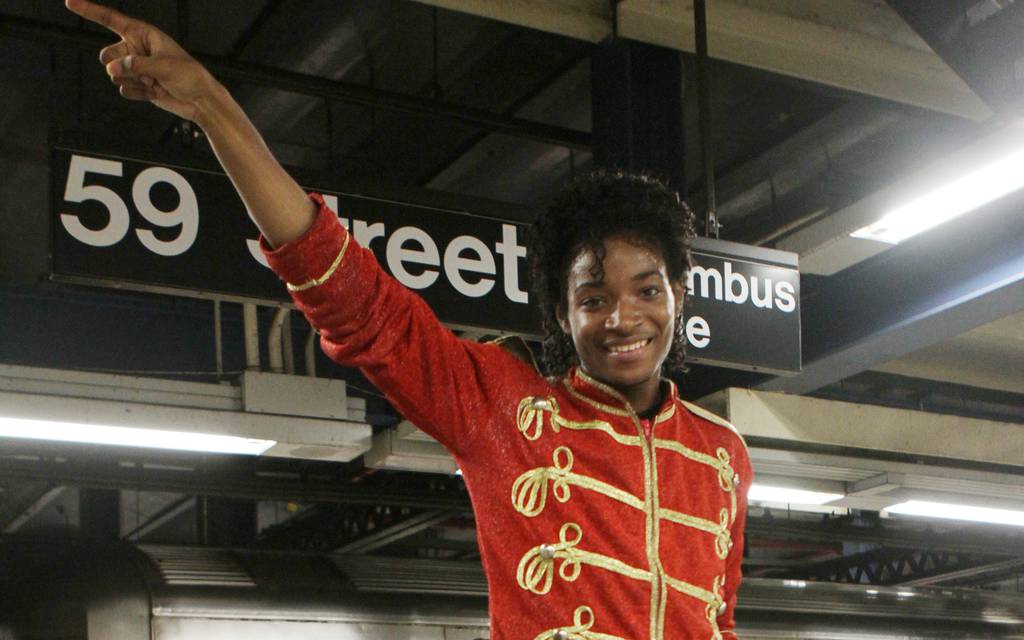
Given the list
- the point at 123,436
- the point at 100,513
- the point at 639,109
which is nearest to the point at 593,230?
the point at 639,109

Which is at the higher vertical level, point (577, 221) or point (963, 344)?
point (963, 344)

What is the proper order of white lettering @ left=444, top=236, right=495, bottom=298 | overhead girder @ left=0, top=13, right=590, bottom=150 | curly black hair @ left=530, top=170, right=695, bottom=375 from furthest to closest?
overhead girder @ left=0, top=13, right=590, bottom=150 < white lettering @ left=444, top=236, right=495, bottom=298 < curly black hair @ left=530, top=170, right=695, bottom=375

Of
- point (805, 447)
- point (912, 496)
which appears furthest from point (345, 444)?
point (912, 496)

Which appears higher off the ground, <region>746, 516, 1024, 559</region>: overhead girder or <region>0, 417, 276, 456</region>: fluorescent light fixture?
<region>0, 417, 276, 456</region>: fluorescent light fixture

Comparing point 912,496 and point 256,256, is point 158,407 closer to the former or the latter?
point 256,256

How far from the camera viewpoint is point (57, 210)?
13.1ft

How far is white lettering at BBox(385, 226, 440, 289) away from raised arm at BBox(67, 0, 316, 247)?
2.47 metres

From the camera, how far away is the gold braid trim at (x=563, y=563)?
2111mm

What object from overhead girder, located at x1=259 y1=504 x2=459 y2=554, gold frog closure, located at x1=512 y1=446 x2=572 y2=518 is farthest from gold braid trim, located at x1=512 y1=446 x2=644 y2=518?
overhead girder, located at x1=259 y1=504 x2=459 y2=554

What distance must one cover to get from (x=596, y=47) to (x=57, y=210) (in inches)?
100

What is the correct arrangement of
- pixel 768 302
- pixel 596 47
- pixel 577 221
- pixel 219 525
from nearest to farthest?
1. pixel 577 221
2. pixel 768 302
3. pixel 596 47
4. pixel 219 525

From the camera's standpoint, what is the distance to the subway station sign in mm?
4062

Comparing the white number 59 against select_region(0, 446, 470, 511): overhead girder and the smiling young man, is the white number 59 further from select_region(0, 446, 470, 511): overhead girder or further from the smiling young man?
select_region(0, 446, 470, 511): overhead girder

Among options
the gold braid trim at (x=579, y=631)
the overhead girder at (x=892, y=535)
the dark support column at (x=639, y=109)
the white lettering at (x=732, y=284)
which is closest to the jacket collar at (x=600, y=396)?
the gold braid trim at (x=579, y=631)
